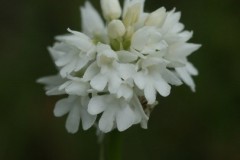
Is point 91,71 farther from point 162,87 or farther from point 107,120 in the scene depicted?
point 162,87

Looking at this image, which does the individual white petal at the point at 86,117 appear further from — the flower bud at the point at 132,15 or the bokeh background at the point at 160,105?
the bokeh background at the point at 160,105

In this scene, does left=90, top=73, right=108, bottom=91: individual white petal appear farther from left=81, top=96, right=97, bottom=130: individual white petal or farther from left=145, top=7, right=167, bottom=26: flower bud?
left=145, top=7, right=167, bottom=26: flower bud

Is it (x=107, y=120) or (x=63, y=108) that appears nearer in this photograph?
(x=107, y=120)

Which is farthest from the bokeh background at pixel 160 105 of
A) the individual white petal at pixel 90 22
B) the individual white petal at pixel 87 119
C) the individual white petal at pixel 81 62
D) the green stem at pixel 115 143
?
the individual white petal at pixel 81 62

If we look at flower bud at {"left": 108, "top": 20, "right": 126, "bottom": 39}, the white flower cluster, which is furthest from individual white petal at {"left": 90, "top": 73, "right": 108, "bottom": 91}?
flower bud at {"left": 108, "top": 20, "right": 126, "bottom": 39}

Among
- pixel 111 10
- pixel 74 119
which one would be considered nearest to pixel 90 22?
pixel 111 10

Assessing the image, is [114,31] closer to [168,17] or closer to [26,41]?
[168,17]
